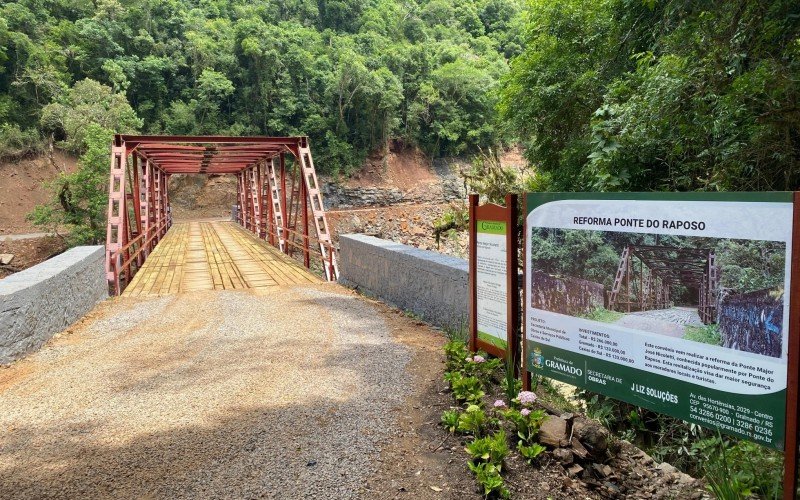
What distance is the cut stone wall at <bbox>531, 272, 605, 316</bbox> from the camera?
110 inches

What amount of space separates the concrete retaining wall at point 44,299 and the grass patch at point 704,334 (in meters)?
5.14

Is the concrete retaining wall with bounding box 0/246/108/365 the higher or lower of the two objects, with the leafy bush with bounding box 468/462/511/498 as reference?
higher

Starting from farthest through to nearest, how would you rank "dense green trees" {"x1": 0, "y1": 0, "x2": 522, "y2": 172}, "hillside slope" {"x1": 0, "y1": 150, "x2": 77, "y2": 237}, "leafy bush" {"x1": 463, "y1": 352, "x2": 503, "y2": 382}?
1. "dense green trees" {"x1": 0, "y1": 0, "x2": 522, "y2": 172}
2. "hillside slope" {"x1": 0, "y1": 150, "x2": 77, "y2": 237}
3. "leafy bush" {"x1": 463, "y1": 352, "x2": 503, "y2": 382}

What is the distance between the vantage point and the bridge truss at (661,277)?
227 centimetres

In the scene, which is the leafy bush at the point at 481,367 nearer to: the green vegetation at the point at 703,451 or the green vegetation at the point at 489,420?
the green vegetation at the point at 489,420

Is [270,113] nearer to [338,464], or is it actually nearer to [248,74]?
[248,74]

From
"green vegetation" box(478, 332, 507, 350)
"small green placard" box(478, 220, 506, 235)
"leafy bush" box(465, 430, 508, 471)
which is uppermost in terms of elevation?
"small green placard" box(478, 220, 506, 235)

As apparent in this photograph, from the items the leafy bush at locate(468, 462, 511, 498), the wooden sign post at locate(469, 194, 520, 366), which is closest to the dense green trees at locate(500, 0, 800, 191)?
the wooden sign post at locate(469, 194, 520, 366)

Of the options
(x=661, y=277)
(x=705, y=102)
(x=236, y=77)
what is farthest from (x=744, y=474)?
(x=236, y=77)

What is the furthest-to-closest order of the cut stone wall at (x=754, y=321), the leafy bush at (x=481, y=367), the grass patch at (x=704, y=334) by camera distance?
the leafy bush at (x=481, y=367), the grass patch at (x=704, y=334), the cut stone wall at (x=754, y=321)

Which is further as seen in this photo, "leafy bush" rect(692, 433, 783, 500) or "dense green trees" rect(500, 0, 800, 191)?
"dense green trees" rect(500, 0, 800, 191)

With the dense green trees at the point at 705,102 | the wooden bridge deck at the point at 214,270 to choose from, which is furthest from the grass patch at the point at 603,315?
the wooden bridge deck at the point at 214,270

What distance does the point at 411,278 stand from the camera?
6.61m

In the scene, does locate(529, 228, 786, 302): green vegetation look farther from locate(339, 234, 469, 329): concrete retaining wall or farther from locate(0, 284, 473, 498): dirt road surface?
locate(339, 234, 469, 329): concrete retaining wall
